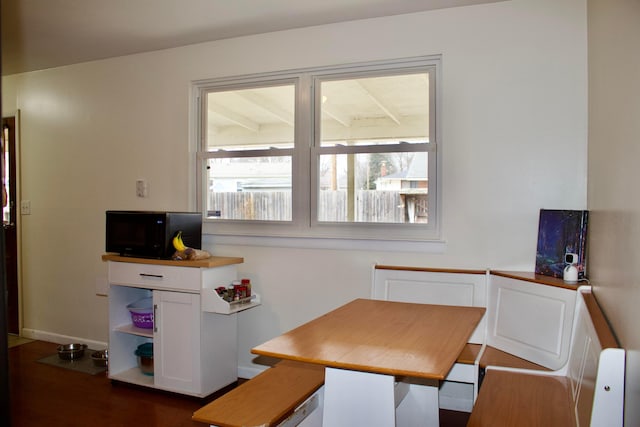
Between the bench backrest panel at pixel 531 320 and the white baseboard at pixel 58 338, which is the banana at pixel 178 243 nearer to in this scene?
the white baseboard at pixel 58 338

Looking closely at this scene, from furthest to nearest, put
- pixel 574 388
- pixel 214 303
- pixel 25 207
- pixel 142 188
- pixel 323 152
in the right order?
pixel 25 207 → pixel 142 188 → pixel 323 152 → pixel 214 303 → pixel 574 388

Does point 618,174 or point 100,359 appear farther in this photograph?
point 100,359

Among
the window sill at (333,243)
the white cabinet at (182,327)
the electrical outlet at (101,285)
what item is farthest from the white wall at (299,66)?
the electrical outlet at (101,285)

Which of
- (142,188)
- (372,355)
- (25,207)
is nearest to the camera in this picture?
(372,355)

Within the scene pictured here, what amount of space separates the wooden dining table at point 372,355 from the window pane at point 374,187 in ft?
3.33

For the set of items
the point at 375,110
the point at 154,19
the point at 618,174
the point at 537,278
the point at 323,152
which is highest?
the point at 154,19

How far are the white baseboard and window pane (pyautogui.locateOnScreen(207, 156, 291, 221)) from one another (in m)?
1.54

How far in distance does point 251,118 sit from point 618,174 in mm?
2441

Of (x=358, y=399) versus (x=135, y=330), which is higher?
(x=358, y=399)

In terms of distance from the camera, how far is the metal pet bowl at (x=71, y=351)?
12.7 feet

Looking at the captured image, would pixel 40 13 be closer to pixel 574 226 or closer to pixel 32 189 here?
pixel 32 189

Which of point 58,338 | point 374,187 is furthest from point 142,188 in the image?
point 374,187

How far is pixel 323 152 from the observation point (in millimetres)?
3277

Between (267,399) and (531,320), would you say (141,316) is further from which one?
(531,320)
